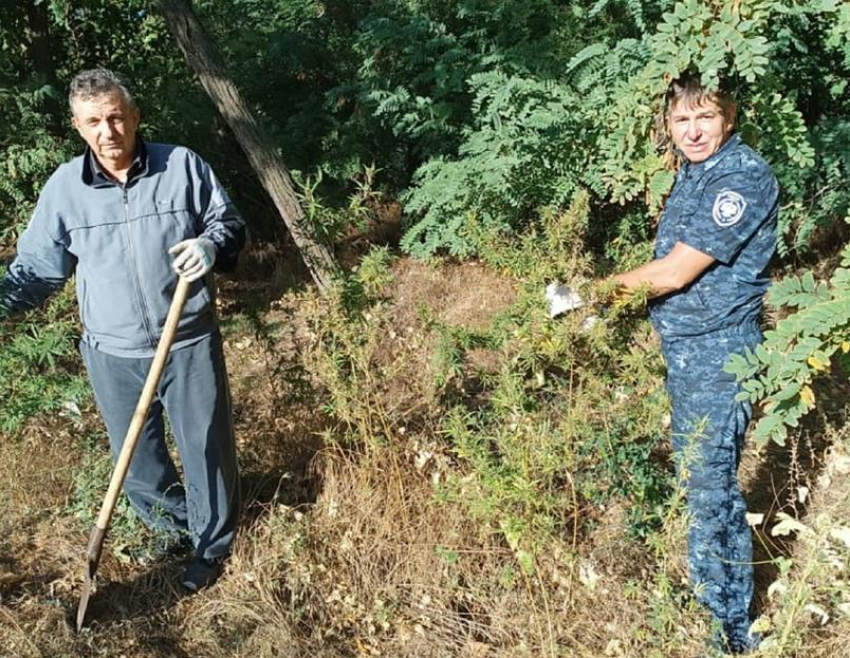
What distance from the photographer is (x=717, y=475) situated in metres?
2.33

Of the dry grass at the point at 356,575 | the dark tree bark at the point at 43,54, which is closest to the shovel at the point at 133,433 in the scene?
the dry grass at the point at 356,575

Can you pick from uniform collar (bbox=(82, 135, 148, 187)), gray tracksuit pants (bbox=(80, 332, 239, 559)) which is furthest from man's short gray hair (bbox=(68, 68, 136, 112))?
gray tracksuit pants (bbox=(80, 332, 239, 559))

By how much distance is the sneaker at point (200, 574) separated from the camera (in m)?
2.92

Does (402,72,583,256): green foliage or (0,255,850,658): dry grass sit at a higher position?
(402,72,583,256): green foliage

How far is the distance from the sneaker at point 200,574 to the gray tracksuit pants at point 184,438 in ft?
0.12

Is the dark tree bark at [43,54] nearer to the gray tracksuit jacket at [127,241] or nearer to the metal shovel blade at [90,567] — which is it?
the gray tracksuit jacket at [127,241]

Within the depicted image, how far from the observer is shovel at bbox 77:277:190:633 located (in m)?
2.38

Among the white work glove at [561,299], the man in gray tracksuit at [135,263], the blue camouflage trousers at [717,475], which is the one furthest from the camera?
the man in gray tracksuit at [135,263]

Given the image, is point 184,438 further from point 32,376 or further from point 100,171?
point 100,171

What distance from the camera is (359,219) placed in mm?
2996

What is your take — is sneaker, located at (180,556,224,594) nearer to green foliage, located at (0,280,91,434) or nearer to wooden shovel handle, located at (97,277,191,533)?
wooden shovel handle, located at (97,277,191,533)

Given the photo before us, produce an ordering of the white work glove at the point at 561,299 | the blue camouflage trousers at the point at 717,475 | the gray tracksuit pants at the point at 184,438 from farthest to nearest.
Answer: the gray tracksuit pants at the point at 184,438, the blue camouflage trousers at the point at 717,475, the white work glove at the point at 561,299

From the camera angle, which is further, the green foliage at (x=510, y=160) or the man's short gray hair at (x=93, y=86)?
the green foliage at (x=510, y=160)

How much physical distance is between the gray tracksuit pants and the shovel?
0.13m
